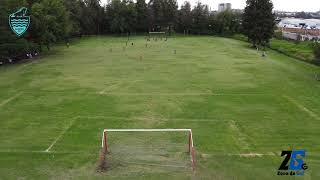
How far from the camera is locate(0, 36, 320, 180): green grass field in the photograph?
17766 millimetres

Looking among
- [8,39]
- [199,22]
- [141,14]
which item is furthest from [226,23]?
[8,39]

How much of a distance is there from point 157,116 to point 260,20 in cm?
4295

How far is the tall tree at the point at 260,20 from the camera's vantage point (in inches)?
2473

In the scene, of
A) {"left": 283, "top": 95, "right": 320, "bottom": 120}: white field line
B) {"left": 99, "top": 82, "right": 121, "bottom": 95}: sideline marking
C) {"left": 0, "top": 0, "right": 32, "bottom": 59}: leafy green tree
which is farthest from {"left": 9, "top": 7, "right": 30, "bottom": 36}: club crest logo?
{"left": 283, "top": 95, "right": 320, "bottom": 120}: white field line

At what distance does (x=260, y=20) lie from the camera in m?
62.8

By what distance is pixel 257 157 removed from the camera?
18703 millimetres

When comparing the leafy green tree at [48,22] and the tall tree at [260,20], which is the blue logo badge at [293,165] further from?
the tall tree at [260,20]

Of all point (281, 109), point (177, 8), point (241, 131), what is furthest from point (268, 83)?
point (177, 8)

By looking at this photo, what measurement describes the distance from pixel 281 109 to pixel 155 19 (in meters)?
71.8

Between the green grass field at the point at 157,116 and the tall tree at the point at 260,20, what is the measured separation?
18.0m

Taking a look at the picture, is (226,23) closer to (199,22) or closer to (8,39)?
(199,22)

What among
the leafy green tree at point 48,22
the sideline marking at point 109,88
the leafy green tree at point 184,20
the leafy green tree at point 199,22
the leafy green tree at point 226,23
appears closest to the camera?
the sideline marking at point 109,88

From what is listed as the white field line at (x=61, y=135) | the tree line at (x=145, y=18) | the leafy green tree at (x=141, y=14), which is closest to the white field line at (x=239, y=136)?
the white field line at (x=61, y=135)

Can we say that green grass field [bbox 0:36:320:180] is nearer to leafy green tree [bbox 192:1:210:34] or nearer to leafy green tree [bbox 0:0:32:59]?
leafy green tree [bbox 0:0:32:59]
